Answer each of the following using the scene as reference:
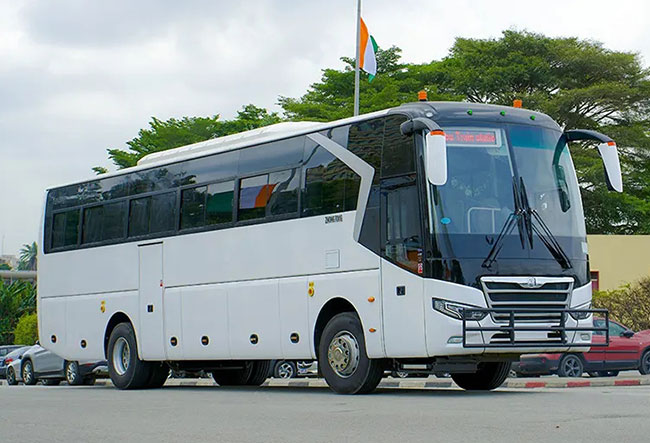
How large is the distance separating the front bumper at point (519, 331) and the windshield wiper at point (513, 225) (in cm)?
68

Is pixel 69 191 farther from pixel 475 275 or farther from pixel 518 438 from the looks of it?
pixel 518 438

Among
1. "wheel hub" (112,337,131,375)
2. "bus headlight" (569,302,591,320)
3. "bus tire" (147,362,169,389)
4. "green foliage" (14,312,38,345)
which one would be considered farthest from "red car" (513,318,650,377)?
"green foliage" (14,312,38,345)

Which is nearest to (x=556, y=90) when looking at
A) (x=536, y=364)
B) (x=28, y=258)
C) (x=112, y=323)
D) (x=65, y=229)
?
(x=536, y=364)

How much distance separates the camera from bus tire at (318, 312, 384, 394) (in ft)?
50.9

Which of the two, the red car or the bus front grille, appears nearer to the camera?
the bus front grille

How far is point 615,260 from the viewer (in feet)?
142

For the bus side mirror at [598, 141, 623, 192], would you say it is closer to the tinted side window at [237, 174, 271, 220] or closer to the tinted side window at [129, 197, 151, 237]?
the tinted side window at [237, 174, 271, 220]

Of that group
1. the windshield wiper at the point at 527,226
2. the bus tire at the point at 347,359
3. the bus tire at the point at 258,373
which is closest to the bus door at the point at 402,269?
the bus tire at the point at 347,359

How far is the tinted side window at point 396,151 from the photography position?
15.1 metres

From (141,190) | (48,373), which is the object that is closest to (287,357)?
(141,190)

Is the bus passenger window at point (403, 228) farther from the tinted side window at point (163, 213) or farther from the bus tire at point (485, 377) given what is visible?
the tinted side window at point (163, 213)

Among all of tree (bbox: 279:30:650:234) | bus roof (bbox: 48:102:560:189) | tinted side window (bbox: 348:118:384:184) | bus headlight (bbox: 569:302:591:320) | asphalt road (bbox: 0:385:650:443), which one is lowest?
asphalt road (bbox: 0:385:650:443)

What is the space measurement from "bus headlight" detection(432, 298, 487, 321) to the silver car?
1642 centimetres

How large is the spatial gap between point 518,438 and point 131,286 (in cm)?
1275
